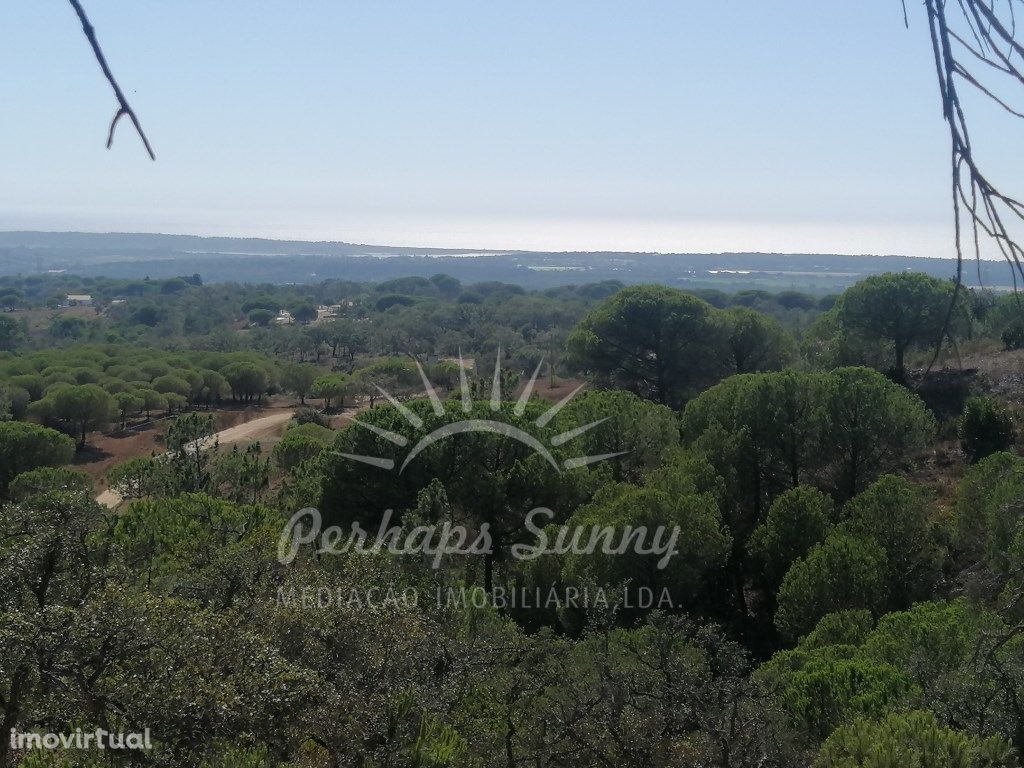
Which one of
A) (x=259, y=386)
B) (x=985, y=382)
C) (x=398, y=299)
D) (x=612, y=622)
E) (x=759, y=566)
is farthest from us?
(x=398, y=299)

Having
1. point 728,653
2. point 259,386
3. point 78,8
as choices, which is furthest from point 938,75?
point 259,386

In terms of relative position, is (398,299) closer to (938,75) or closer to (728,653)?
(728,653)

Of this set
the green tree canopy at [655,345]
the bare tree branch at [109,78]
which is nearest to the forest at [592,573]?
the green tree canopy at [655,345]

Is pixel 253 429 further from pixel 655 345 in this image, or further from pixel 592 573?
pixel 592 573

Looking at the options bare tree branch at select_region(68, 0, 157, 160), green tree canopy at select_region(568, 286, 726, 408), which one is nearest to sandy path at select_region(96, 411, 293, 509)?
green tree canopy at select_region(568, 286, 726, 408)

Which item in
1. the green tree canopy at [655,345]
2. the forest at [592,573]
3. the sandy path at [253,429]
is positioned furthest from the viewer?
the sandy path at [253,429]

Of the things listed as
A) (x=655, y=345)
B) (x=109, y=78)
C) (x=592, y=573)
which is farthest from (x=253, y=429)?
(x=109, y=78)

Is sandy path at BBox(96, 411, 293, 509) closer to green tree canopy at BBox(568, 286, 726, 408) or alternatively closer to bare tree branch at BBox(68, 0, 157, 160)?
green tree canopy at BBox(568, 286, 726, 408)

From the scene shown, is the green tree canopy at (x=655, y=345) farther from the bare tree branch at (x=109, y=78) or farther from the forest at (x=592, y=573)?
the bare tree branch at (x=109, y=78)
